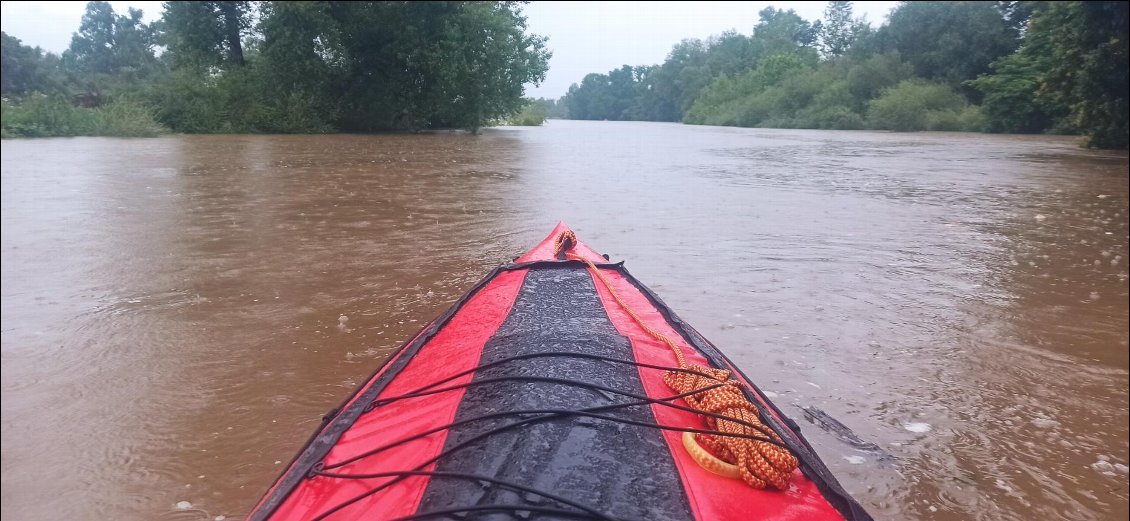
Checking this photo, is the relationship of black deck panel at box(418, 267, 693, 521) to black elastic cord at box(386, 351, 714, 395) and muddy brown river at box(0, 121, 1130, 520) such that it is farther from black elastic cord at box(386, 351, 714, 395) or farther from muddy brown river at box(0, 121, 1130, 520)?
muddy brown river at box(0, 121, 1130, 520)

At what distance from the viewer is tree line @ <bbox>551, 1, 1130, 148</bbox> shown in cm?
1332

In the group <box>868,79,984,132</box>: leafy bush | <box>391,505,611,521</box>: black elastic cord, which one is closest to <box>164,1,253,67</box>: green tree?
<box>391,505,611,521</box>: black elastic cord

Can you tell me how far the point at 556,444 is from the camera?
131 centimetres

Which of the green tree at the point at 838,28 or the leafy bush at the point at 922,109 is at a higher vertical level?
the green tree at the point at 838,28

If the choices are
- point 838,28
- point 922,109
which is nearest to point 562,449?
point 922,109

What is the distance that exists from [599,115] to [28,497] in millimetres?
99491

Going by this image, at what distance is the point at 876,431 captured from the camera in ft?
7.80

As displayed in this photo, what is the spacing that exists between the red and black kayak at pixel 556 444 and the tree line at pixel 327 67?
52.9 feet

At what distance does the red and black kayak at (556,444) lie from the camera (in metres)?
1.19

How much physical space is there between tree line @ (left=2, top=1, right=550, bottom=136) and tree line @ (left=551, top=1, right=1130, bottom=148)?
605 inches

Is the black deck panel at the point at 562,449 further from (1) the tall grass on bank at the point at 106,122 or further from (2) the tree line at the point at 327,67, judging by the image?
(2) the tree line at the point at 327,67

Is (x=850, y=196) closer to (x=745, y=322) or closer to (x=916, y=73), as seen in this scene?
(x=745, y=322)

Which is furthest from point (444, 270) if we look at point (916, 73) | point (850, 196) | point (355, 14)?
point (916, 73)

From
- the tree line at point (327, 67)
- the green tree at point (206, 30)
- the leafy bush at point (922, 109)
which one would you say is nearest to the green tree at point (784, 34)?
the leafy bush at point (922, 109)
